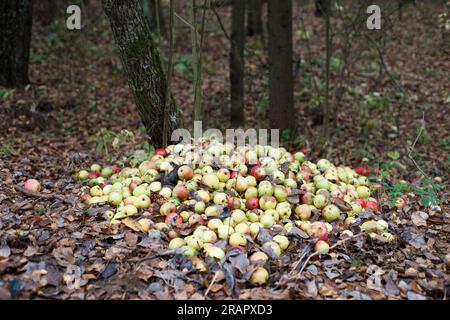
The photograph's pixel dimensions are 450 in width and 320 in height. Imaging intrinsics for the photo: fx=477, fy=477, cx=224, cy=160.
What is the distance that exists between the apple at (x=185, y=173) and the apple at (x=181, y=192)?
0.21m

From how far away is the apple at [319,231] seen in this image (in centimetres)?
361

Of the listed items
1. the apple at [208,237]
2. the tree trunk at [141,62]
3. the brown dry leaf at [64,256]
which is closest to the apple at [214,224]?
the apple at [208,237]

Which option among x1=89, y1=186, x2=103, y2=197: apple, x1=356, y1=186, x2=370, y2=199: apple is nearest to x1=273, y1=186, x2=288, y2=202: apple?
x1=356, y1=186, x2=370, y2=199: apple

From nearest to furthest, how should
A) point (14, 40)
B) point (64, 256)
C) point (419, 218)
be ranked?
1. point (64, 256)
2. point (419, 218)
3. point (14, 40)

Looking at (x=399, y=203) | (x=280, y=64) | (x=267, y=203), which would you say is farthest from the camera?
(x=280, y=64)

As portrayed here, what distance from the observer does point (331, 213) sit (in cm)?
394

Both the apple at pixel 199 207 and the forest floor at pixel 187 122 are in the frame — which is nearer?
the forest floor at pixel 187 122

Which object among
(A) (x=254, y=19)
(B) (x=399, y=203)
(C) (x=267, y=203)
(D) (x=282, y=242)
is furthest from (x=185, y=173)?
(A) (x=254, y=19)

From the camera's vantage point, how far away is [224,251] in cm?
336

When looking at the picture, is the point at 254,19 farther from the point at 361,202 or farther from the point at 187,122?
the point at 361,202

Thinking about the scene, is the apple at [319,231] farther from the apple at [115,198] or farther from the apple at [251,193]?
the apple at [115,198]

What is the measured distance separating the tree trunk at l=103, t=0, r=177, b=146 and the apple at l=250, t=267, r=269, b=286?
2649 millimetres

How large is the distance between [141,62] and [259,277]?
2.90 m

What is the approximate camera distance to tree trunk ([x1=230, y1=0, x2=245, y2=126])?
8.02m
